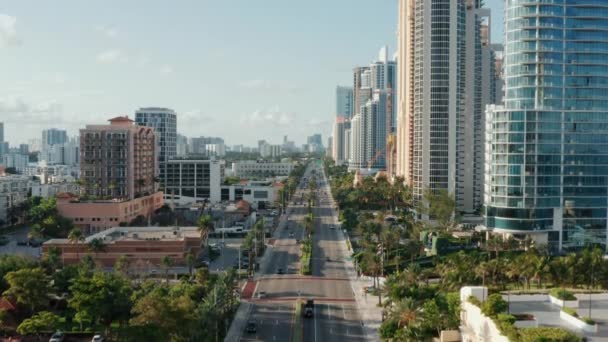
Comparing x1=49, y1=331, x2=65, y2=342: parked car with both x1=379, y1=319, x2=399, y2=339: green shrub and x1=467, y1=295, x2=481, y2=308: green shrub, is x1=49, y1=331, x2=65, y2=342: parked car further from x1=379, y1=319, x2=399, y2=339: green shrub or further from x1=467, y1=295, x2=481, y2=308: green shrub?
x1=467, y1=295, x2=481, y2=308: green shrub

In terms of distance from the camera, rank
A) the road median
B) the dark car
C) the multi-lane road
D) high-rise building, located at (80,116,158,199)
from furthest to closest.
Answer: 1. high-rise building, located at (80,116,158,199)
2. the road median
3. the multi-lane road
4. the dark car

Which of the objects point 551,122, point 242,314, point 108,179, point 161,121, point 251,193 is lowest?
point 242,314

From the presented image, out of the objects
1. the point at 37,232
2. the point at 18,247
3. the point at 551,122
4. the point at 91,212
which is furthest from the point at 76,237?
the point at 551,122

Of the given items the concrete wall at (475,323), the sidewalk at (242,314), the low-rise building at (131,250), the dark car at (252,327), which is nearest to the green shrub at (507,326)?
the concrete wall at (475,323)

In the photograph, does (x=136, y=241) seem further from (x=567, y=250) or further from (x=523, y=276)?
(x=567, y=250)

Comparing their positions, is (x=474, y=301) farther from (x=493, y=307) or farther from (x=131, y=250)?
(x=131, y=250)

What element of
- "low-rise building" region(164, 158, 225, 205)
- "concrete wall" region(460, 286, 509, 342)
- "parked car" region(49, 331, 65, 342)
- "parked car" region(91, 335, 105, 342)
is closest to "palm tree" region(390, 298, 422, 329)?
"concrete wall" region(460, 286, 509, 342)

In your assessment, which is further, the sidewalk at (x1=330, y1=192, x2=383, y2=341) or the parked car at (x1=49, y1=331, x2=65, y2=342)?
the sidewalk at (x1=330, y1=192, x2=383, y2=341)
